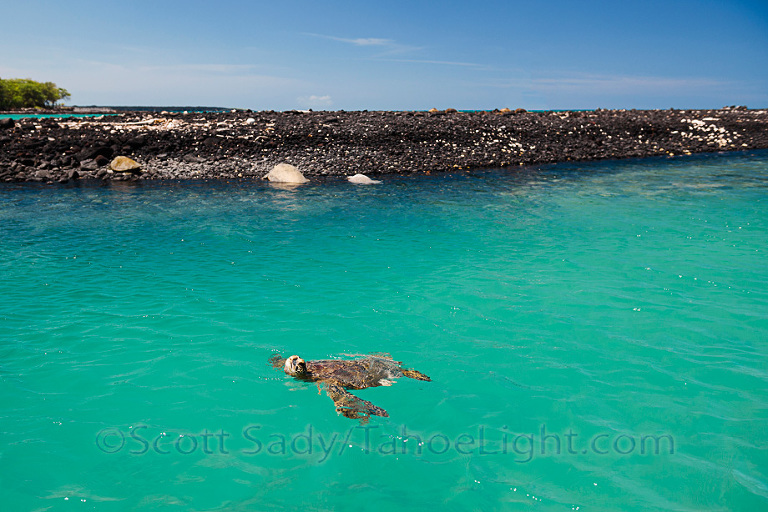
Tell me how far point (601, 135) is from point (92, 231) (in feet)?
112

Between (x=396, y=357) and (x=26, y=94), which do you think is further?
(x=26, y=94)

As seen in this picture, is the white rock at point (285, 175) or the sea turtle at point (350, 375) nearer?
the sea turtle at point (350, 375)

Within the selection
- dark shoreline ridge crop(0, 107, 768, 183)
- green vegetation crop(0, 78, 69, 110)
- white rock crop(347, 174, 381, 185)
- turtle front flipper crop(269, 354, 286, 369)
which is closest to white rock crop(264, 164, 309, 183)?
dark shoreline ridge crop(0, 107, 768, 183)

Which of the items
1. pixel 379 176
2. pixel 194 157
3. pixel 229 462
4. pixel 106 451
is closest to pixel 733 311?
pixel 229 462

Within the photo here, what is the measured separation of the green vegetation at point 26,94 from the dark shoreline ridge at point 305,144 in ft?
222

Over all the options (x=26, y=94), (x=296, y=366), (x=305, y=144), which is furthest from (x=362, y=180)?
(x=26, y=94)

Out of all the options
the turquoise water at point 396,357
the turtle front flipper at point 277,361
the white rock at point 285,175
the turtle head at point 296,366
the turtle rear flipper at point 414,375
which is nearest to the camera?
the turquoise water at point 396,357

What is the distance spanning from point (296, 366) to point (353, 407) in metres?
1.05

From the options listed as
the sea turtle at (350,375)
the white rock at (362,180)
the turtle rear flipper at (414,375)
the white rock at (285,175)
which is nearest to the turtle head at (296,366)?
the sea turtle at (350,375)

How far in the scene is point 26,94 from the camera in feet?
284

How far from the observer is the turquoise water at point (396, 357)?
4957 millimetres

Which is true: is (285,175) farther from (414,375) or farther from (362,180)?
(414,375)

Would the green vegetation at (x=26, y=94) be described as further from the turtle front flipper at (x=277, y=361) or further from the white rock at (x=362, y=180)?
the turtle front flipper at (x=277, y=361)

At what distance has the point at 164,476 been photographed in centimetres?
500
